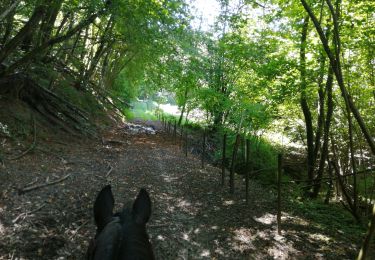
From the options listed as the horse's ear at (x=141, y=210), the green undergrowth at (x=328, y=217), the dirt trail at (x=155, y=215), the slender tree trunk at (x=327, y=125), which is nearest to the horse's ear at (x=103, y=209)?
the horse's ear at (x=141, y=210)

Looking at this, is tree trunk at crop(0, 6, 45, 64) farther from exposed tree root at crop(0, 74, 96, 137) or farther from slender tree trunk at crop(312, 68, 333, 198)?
slender tree trunk at crop(312, 68, 333, 198)

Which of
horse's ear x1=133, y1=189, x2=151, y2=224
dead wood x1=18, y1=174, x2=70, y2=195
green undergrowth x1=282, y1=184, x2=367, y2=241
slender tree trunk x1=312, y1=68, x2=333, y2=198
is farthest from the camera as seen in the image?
slender tree trunk x1=312, y1=68, x2=333, y2=198

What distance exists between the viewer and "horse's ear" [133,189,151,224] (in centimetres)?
258

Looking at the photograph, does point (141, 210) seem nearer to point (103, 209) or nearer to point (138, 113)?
point (103, 209)

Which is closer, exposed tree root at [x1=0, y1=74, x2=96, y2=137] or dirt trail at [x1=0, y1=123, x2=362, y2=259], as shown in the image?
dirt trail at [x1=0, y1=123, x2=362, y2=259]

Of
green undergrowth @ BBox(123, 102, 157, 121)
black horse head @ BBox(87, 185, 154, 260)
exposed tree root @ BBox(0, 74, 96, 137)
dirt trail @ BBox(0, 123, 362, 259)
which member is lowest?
dirt trail @ BBox(0, 123, 362, 259)

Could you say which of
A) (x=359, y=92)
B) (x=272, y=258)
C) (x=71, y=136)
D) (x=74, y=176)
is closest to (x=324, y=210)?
(x=359, y=92)

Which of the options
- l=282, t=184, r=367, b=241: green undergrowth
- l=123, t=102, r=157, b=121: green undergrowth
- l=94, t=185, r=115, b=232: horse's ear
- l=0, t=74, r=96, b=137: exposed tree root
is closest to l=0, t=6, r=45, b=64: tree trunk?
l=0, t=74, r=96, b=137: exposed tree root

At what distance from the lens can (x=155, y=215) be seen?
7152mm

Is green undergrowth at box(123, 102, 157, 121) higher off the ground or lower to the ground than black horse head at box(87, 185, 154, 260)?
higher

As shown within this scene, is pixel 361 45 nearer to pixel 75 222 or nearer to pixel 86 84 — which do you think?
pixel 75 222

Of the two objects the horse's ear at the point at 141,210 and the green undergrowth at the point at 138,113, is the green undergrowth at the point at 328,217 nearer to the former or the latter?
the horse's ear at the point at 141,210

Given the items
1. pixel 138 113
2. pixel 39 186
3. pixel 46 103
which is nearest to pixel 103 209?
pixel 39 186

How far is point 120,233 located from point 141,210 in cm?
47
